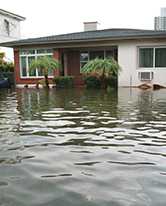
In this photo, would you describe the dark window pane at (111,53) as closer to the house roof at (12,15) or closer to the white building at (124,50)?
the white building at (124,50)

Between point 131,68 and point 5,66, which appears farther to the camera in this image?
point 5,66

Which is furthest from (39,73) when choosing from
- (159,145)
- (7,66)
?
(159,145)

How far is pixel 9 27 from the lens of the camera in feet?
108

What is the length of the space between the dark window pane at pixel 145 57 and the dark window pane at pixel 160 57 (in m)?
0.29

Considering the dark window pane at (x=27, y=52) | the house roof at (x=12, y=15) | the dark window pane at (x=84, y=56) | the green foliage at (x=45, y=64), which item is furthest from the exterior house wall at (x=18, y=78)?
the house roof at (x=12, y=15)

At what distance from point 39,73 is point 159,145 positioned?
1839 cm

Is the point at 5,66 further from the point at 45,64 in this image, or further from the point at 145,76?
the point at 145,76

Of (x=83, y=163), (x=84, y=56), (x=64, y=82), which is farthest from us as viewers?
(x=84, y=56)

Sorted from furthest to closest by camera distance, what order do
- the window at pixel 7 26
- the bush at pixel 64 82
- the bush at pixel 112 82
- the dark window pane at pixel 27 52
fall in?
the window at pixel 7 26, the dark window pane at pixel 27 52, the bush at pixel 64 82, the bush at pixel 112 82

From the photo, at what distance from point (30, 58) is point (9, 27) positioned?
11512mm

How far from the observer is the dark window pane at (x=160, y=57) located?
19375 millimetres

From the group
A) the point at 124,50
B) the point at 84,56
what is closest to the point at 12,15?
the point at 84,56

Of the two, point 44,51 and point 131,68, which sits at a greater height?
point 44,51

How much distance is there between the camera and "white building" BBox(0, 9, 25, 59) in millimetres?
31422
